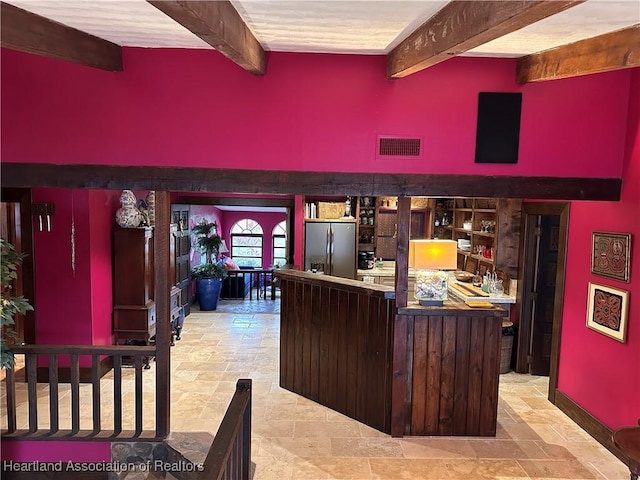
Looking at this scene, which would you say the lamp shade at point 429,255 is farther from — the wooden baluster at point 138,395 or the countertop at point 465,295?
the wooden baluster at point 138,395

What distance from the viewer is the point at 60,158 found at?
360 cm

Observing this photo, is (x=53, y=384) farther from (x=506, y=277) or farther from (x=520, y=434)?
(x=506, y=277)

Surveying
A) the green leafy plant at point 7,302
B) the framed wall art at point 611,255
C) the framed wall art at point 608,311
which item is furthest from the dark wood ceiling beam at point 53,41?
the framed wall art at point 608,311

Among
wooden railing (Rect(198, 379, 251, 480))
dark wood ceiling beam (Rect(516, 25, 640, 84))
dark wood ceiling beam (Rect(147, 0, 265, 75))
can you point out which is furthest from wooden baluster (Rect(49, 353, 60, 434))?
dark wood ceiling beam (Rect(516, 25, 640, 84))

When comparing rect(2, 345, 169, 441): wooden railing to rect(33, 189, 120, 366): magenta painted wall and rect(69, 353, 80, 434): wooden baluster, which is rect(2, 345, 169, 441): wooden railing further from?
rect(33, 189, 120, 366): magenta painted wall

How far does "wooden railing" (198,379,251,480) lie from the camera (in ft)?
6.27

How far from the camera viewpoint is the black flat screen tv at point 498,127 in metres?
3.64

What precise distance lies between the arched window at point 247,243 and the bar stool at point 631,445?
10.7 meters

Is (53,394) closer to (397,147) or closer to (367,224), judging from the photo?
(397,147)

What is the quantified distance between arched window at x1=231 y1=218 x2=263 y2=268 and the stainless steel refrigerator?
5.70m

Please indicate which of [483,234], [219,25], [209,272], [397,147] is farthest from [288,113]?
[209,272]

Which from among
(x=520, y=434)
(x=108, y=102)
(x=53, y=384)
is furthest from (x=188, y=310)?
(x=520, y=434)

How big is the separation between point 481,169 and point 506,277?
2669 mm

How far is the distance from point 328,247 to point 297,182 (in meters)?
3.86
